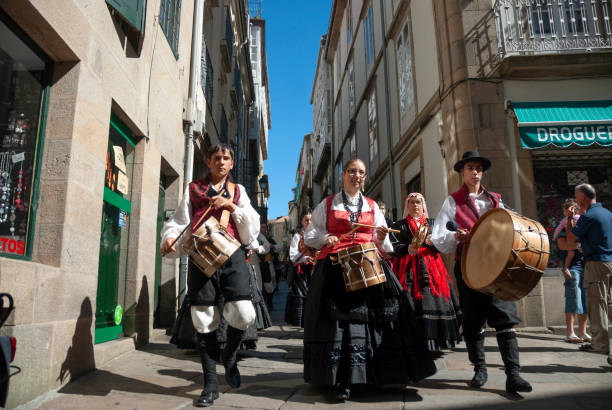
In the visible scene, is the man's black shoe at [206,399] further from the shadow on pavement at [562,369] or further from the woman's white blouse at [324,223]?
the shadow on pavement at [562,369]

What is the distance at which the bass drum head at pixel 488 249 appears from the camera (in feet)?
10.4

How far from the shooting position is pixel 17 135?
11.9 feet

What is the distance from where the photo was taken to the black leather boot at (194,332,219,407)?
3.31m

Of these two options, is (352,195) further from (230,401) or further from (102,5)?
(102,5)

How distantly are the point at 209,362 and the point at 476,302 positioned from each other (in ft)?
7.22

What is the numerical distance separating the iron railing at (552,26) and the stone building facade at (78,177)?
631 centimetres

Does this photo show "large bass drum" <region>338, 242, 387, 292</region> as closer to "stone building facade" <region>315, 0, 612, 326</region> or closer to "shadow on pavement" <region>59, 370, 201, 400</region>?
"shadow on pavement" <region>59, 370, 201, 400</region>

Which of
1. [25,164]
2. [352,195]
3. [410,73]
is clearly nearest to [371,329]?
[352,195]

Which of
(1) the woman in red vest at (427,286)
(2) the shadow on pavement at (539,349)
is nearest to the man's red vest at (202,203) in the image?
(1) the woman in red vest at (427,286)

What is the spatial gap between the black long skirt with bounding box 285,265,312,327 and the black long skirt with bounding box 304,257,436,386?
4641 mm

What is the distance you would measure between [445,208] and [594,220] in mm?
2211

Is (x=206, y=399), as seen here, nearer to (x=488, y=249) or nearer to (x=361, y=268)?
(x=361, y=268)

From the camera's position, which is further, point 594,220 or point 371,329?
point 594,220

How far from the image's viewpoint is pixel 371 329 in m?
3.49
